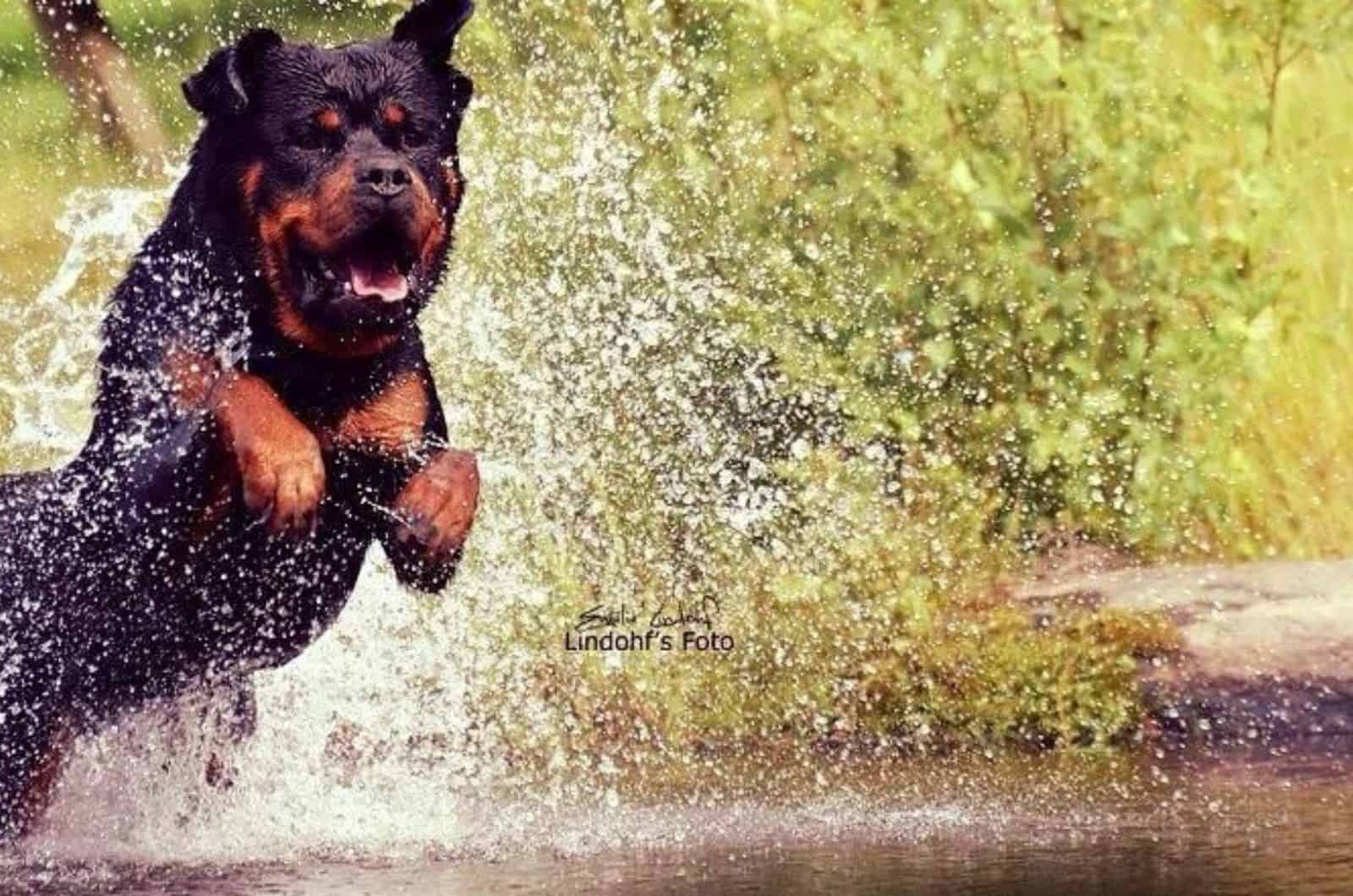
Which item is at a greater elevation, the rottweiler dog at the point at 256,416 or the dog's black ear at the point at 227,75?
the dog's black ear at the point at 227,75

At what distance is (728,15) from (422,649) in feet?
6.45

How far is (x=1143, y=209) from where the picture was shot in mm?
6762

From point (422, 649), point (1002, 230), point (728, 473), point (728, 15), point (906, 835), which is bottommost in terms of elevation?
point (906, 835)

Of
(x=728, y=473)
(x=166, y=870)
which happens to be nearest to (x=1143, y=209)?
(x=728, y=473)

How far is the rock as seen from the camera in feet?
19.6

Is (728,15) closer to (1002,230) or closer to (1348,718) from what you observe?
(1002,230)

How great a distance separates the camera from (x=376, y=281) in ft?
15.4

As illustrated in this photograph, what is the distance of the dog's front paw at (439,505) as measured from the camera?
4578 mm

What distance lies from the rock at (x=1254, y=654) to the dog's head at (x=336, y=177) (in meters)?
2.27

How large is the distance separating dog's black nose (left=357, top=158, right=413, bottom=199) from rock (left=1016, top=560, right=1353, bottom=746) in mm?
2540

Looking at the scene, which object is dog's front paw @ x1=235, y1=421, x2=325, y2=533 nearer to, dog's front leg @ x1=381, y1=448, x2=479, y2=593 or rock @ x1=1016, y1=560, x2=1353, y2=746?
dog's front leg @ x1=381, y1=448, x2=479, y2=593

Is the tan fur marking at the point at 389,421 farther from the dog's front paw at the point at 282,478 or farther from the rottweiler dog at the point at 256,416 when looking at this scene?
the dog's front paw at the point at 282,478
